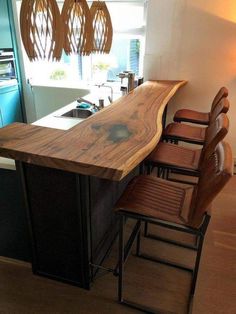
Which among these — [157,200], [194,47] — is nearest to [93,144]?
[157,200]

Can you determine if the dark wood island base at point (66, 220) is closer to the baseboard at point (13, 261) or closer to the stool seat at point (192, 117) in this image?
the baseboard at point (13, 261)

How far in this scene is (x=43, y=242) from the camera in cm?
164

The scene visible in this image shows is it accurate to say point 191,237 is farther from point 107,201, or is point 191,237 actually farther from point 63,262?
point 63,262

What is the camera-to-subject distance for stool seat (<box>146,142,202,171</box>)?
190 centimetres

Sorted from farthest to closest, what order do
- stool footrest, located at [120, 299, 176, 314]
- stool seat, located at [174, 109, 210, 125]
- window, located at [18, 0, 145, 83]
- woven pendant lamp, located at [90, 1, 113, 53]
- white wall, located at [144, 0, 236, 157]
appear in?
window, located at [18, 0, 145, 83] < white wall, located at [144, 0, 236, 157] < stool seat, located at [174, 109, 210, 125] < woven pendant lamp, located at [90, 1, 113, 53] < stool footrest, located at [120, 299, 176, 314]

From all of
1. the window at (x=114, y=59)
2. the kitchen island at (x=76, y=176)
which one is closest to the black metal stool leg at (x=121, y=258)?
the kitchen island at (x=76, y=176)

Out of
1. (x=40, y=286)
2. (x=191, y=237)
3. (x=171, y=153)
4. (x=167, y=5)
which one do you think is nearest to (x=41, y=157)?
(x=40, y=286)

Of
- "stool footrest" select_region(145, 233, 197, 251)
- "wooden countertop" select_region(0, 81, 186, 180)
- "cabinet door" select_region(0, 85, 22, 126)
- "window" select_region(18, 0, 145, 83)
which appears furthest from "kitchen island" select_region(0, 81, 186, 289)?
"cabinet door" select_region(0, 85, 22, 126)

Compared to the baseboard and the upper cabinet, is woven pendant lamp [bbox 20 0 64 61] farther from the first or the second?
the upper cabinet

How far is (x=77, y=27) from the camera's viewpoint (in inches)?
69.6

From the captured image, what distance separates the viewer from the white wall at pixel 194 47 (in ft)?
9.92

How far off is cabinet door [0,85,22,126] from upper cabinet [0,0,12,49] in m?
0.67

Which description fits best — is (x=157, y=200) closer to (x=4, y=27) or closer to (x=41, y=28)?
(x=41, y=28)

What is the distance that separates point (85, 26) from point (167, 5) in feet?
6.00
